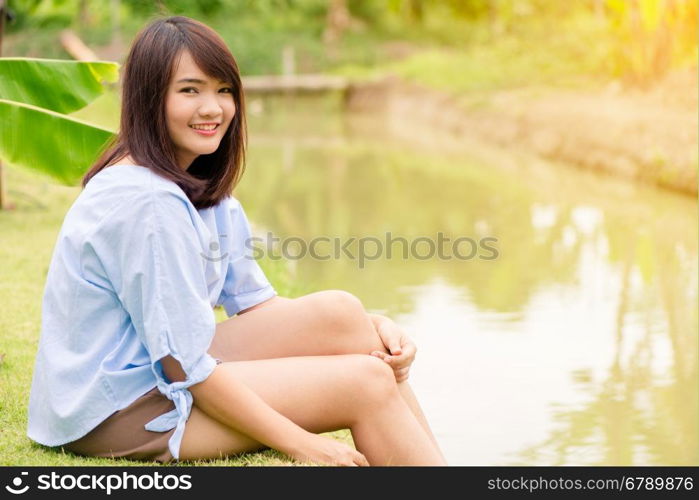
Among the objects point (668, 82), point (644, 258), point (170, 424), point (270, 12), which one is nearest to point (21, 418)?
point (170, 424)

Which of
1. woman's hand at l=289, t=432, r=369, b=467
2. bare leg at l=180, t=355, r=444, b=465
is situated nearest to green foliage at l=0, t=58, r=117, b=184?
bare leg at l=180, t=355, r=444, b=465

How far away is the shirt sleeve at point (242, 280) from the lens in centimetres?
310

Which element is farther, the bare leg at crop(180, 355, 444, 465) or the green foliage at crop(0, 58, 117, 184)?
the green foliage at crop(0, 58, 117, 184)

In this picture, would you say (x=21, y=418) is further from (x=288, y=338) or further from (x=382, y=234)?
(x=382, y=234)

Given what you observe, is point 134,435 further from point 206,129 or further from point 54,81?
point 54,81

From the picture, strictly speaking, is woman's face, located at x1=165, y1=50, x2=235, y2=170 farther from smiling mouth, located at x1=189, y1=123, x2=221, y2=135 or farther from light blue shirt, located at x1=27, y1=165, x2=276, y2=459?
light blue shirt, located at x1=27, y1=165, x2=276, y2=459

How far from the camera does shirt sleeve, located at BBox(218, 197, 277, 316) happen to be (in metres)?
3.10

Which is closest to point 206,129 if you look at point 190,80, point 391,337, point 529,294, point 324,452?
point 190,80

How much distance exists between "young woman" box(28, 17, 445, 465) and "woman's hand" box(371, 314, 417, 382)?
0.11 metres

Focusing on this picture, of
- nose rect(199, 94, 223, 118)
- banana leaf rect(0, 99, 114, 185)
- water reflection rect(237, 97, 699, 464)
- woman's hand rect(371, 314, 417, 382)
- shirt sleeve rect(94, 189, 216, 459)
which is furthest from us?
water reflection rect(237, 97, 699, 464)

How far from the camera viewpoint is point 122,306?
8.77 feet

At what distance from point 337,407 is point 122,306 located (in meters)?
0.61

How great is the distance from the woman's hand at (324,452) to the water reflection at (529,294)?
1.26 metres

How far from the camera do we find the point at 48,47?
66.2 feet
